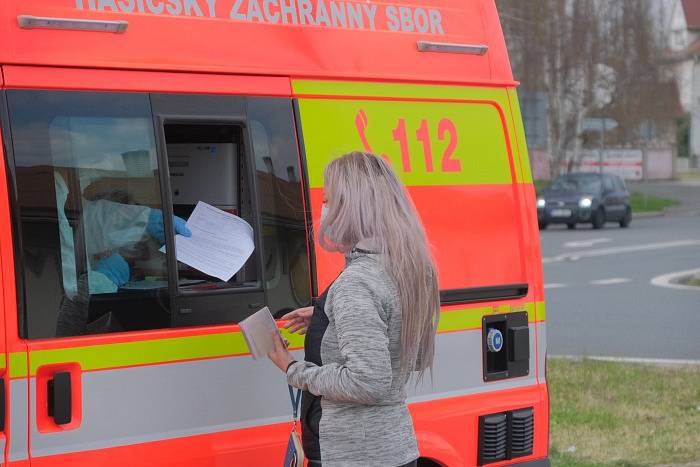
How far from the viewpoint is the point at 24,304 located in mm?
3453

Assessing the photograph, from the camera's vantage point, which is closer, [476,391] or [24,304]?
[24,304]

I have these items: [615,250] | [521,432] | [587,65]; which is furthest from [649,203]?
[521,432]

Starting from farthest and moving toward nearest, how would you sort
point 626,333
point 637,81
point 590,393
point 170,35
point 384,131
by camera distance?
1. point 637,81
2. point 626,333
3. point 590,393
4. point 384,131
5. point 170,35

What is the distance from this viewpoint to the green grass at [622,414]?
7.27m

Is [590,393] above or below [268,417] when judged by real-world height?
below

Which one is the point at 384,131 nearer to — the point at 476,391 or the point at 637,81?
the point at 476,391

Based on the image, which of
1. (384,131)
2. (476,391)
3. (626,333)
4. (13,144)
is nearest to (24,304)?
(13,144)

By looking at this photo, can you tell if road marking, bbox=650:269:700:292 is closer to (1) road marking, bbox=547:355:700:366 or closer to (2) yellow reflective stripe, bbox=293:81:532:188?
(1) road marking, bbox=547:355:700:366

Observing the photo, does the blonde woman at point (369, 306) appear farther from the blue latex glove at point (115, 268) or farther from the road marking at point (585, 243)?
the road marking at point (585, 243)

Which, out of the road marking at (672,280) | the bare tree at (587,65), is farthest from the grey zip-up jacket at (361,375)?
the bare tree at (587,65)

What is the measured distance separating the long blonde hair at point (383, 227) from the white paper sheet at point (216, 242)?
2.04 feet

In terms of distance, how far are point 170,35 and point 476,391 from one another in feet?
5.78

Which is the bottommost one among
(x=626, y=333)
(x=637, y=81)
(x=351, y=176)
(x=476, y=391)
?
(x=626, y=333)

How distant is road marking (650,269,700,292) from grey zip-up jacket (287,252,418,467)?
14547mm
